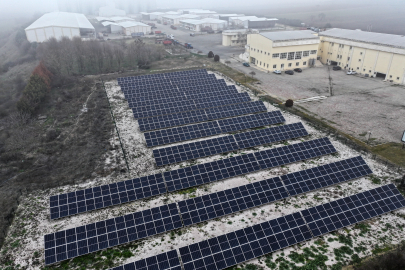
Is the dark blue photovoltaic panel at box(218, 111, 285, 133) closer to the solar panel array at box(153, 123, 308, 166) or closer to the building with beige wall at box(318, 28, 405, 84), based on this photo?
the solar panel array at box(153, 123, 308, 166)

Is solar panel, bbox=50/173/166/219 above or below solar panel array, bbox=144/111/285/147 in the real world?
below

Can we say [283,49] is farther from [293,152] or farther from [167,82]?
[293,152]

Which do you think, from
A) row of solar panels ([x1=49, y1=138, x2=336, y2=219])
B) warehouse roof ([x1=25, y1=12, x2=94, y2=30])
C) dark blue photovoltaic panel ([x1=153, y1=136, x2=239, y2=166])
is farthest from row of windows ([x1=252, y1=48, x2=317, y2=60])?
warehouse roof ([x1=25, y1=12, x2=94, y2=30])

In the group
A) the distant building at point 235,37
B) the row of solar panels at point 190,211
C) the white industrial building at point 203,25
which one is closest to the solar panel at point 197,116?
the row of solar panels at point 190,211

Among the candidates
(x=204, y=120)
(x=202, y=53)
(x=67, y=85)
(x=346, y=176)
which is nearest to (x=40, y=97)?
(x=67, y=85)

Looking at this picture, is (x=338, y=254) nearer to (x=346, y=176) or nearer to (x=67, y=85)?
(x=346, y=176)

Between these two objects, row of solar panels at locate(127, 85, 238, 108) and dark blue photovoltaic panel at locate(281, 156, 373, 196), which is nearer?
dark blue photovoltaic panel at locate(281, 156, 373, 196)
